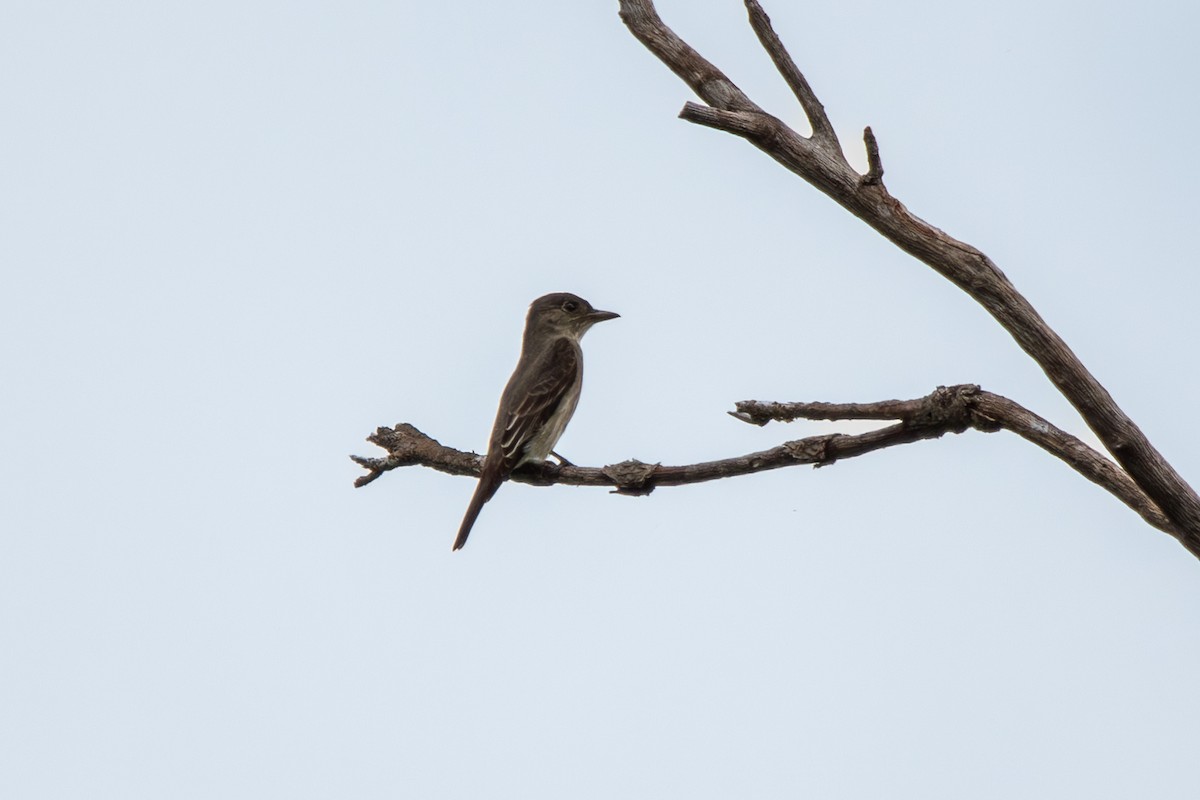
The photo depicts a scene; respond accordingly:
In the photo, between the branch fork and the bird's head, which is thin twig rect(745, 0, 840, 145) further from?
the bird's head

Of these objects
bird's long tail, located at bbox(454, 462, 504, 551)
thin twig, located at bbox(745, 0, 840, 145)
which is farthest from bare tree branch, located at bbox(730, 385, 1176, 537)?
bird's long tail, located at bbox(454, 462, 504, 551)

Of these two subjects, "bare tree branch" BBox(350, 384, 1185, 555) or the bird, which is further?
the bird

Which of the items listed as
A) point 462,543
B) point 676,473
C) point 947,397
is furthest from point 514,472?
point 947,397

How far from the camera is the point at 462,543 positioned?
844cm

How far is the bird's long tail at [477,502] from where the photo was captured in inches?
331

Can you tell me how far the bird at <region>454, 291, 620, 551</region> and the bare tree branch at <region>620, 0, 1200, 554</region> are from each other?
3.74m

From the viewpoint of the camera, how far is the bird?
340 inches

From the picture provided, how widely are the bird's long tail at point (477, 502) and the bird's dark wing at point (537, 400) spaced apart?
0.21 m

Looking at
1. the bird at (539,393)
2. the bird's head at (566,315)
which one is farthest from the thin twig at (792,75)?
the bird's head at (566,315)

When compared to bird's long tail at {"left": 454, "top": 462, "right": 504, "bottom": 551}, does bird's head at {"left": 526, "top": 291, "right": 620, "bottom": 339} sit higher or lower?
higher

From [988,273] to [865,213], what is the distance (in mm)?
518

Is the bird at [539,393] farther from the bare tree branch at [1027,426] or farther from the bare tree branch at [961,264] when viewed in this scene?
the bare tree branch at [1027,426]

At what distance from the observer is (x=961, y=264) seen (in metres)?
4.82

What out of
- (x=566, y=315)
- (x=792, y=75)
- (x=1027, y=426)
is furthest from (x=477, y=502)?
(x=1027, y=426)
